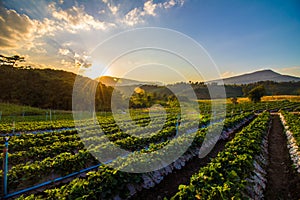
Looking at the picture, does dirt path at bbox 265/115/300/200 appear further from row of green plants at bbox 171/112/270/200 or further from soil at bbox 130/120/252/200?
soil at bbox 130/120/252/200

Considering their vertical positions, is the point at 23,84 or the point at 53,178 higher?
the point at 23,84

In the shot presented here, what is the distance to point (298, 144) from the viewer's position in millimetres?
8797

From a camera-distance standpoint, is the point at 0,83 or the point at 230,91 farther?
the point at 230,91

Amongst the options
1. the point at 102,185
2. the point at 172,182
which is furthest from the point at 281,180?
the point at 102,185

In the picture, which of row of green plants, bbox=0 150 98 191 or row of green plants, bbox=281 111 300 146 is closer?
row of green plants, bbox=0 150 98 191

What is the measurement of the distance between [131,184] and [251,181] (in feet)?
11.6

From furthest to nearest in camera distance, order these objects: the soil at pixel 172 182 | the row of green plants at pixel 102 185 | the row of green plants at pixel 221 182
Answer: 1. the soil at pixel 172 182
2. the row of green plants at pixel 102 185
3. the row of green plants at pixel 221 182

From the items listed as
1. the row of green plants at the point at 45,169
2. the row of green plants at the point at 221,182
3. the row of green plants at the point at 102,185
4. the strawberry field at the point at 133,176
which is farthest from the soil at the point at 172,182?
the row of green plants at the point at 45,169

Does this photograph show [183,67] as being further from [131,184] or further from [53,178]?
[53,178]

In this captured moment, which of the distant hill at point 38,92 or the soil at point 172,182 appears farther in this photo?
the distant hill at point 38,92

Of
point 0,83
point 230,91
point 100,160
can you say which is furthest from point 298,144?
point 230,91

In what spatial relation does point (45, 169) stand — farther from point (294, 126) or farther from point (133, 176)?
point (294, 126)

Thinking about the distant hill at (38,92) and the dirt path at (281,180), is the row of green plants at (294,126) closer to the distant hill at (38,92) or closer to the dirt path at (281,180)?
the dirt path at (281,180)

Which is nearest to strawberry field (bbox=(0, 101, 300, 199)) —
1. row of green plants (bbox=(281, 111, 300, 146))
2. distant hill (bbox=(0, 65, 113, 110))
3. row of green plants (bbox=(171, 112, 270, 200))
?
row of green plants (bbox=(171, 112, 270, 200))
